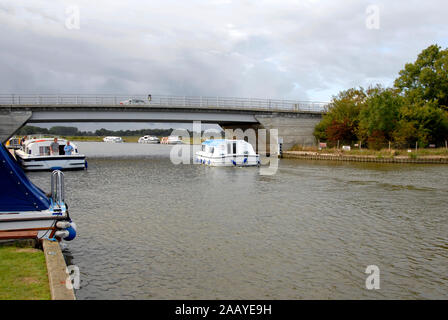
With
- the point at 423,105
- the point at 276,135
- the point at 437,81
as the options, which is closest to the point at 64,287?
the point at 276,135

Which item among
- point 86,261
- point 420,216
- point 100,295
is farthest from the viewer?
→ point 420,216

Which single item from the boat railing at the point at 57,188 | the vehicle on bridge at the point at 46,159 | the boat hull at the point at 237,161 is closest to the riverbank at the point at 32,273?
the boat railing at the point at 57,188

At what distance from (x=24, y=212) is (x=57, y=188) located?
1812mm

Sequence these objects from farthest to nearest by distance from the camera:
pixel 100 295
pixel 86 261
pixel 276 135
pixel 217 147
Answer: pixel 276 135 → pixel 217 147 → pixel 86 261 → pixel 100 295

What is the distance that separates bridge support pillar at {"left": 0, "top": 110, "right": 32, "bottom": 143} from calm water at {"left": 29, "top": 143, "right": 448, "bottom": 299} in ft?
86.9

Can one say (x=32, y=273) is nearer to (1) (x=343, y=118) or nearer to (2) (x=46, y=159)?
(2) (x=46, y=159)

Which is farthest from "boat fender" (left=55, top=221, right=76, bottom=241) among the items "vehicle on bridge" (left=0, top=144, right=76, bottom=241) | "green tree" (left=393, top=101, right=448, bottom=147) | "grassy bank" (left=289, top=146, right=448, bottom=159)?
"green tree" (left=393, top=101, right=448, bottom=147)

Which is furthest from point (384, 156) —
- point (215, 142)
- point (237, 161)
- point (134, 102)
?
point (134, 102)

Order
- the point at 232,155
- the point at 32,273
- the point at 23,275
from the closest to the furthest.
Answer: the point at 23,275
the point at 32,273
the point at 232,155

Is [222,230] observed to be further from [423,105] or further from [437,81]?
[437,81]

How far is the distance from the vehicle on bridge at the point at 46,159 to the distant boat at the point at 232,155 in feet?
41.4

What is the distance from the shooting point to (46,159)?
113 ft

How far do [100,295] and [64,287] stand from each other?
1.43 meters
